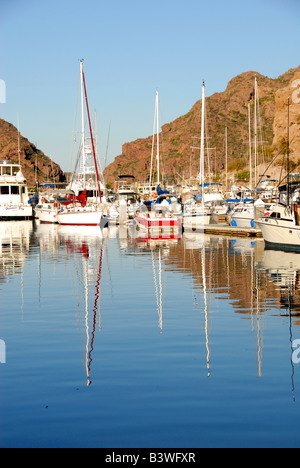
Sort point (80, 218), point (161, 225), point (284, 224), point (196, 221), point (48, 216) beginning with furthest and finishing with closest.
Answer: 1. point (48, 216)
2. point (80, 218)
3. point (196, 221)
4. point (161, 225)
5. point (284, 224)

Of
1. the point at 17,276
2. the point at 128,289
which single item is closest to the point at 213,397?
the point at 128,289

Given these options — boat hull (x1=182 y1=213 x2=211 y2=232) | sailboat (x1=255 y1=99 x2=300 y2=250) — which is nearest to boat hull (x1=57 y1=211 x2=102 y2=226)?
boat hull (x1=182 y1=213 x2=211 y2=232)

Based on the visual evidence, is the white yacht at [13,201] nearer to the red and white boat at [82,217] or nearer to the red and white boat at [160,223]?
the red and white boat at [82,217]

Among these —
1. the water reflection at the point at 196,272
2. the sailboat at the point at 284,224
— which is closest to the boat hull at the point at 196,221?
the water reflection at the point at 196,272

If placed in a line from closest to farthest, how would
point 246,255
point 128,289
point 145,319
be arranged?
point 145,319, point 128,289, point 246,255

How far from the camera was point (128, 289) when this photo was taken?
21953mm

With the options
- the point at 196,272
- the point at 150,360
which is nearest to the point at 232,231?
the point at 196,272

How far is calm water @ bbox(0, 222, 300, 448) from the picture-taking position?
8.64 meters

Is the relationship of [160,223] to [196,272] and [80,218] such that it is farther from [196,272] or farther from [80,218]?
[196,272]

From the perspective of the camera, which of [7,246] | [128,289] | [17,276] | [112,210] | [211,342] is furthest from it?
[112,210]

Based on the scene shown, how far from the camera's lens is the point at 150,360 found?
481 inches

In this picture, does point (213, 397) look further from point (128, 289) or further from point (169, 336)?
point (128, 289)
